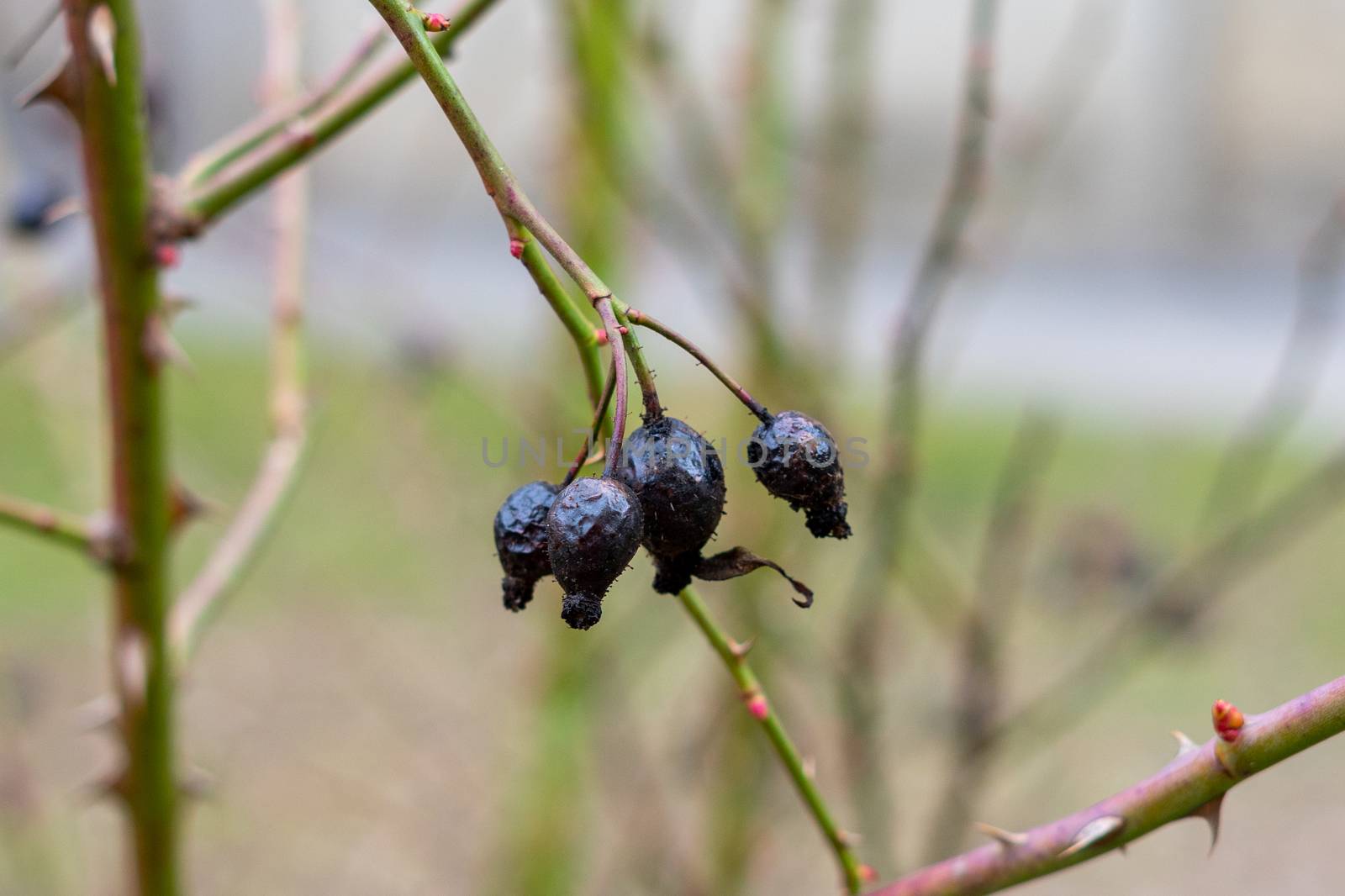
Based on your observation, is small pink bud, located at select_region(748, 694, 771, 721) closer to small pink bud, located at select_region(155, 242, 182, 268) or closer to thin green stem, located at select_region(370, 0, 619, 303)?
thin green stem, located at select_region(370, 0, 619, 303)

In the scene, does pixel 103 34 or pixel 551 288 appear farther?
pixel 103 34

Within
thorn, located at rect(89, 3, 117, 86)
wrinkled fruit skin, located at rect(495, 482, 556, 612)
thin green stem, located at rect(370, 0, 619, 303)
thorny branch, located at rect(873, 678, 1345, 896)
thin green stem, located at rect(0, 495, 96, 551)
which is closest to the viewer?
thin green stem, located at rect(370, 0, 619, 303)

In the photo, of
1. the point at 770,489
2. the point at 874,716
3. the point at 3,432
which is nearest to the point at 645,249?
the point at 874,716

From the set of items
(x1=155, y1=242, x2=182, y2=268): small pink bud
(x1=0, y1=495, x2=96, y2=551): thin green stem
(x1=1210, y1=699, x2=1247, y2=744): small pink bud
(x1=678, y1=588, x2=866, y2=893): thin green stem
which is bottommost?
(x1=1210, y1=699, x2=1247, y2=744): small pink bud

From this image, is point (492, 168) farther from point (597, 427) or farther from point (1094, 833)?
point (1094, 833)

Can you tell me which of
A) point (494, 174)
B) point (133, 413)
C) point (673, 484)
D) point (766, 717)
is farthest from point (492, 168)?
point (133, 413)

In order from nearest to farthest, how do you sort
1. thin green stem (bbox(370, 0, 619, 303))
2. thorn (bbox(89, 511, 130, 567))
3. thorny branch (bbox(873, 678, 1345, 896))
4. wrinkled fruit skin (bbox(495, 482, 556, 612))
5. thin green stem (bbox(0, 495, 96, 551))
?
thin green stem (bbox(370, 0, 619, 303)) → thorny branch (bbox(873, 678, 1345, 896)) → wrinkled fruit skin (bbox(495, 482, 556, 612)) → thin green stem (bbox(0, 495, 96, 551)) → thorn (bbox(89, 511, 130, 567))

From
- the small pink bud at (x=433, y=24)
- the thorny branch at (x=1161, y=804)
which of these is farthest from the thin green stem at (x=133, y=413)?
the thorny branch at (x=1161, y=804)

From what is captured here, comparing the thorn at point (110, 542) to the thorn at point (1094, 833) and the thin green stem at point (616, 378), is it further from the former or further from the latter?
the thorn at point (1094, 833)

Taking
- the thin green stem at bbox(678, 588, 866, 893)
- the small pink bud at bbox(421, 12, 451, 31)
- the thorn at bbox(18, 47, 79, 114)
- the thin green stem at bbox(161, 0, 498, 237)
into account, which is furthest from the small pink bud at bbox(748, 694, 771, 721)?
the thorn at bbox(18, 47, 79, 114)
